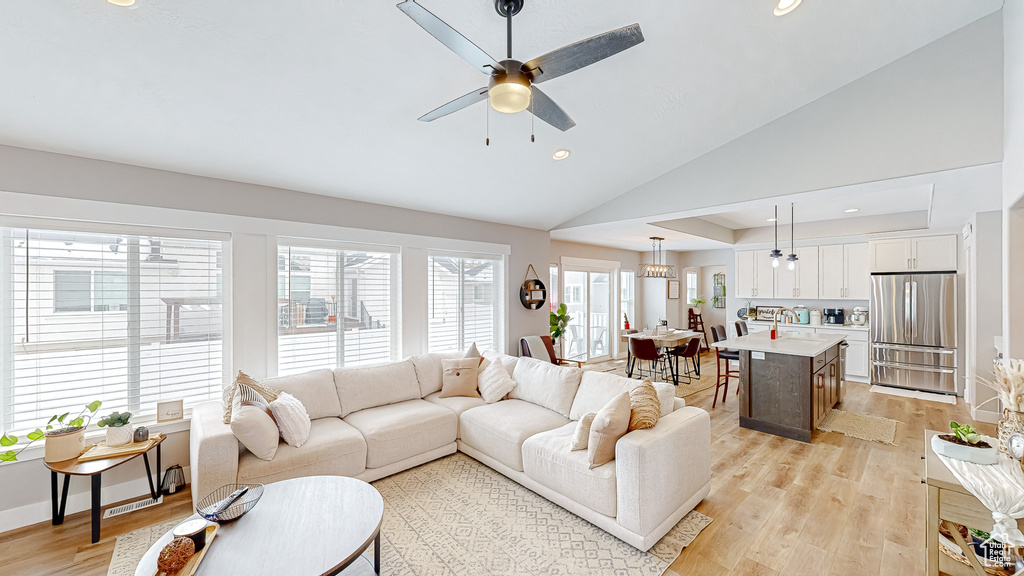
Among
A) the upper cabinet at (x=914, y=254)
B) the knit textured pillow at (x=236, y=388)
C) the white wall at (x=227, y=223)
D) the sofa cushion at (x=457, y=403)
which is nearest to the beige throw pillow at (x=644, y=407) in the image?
the sofa cushion at (x=457, y=403)

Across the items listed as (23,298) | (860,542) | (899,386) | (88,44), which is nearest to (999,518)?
(860,542)

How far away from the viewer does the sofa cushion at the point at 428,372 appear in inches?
159

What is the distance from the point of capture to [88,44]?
1.98 meters

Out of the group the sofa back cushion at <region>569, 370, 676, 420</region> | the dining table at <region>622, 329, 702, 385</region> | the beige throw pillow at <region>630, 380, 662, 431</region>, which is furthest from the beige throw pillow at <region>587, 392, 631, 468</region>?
the dining table at <region>622, 329, 702, 385</region>

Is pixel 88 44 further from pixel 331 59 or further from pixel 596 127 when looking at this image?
pixel 596 127

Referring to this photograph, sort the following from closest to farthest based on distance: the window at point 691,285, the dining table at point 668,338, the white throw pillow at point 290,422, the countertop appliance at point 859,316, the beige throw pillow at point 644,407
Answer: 1. the beige throw pillow at point 644,407
2. the white throw pillow at point 290,422
3. the dining table at point 668,338
4. the countertop appliance at point 859,316
5. the window at point 691,285

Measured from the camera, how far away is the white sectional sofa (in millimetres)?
2359

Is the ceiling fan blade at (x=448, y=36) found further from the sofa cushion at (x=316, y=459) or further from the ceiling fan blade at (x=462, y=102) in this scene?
the sofa cushion at (x=316, y=459)

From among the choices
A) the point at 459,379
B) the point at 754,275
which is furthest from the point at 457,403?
the point at 754,275

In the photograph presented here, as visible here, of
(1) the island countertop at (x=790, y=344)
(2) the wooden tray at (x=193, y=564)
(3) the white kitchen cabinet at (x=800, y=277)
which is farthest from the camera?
(3) the white kitchen cabinet at (x=800, y=277)

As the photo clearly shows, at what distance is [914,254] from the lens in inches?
222

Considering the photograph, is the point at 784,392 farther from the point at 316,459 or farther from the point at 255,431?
the point at 255,431

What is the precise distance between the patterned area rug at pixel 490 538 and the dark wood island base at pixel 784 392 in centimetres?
200

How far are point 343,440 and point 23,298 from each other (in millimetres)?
2208
